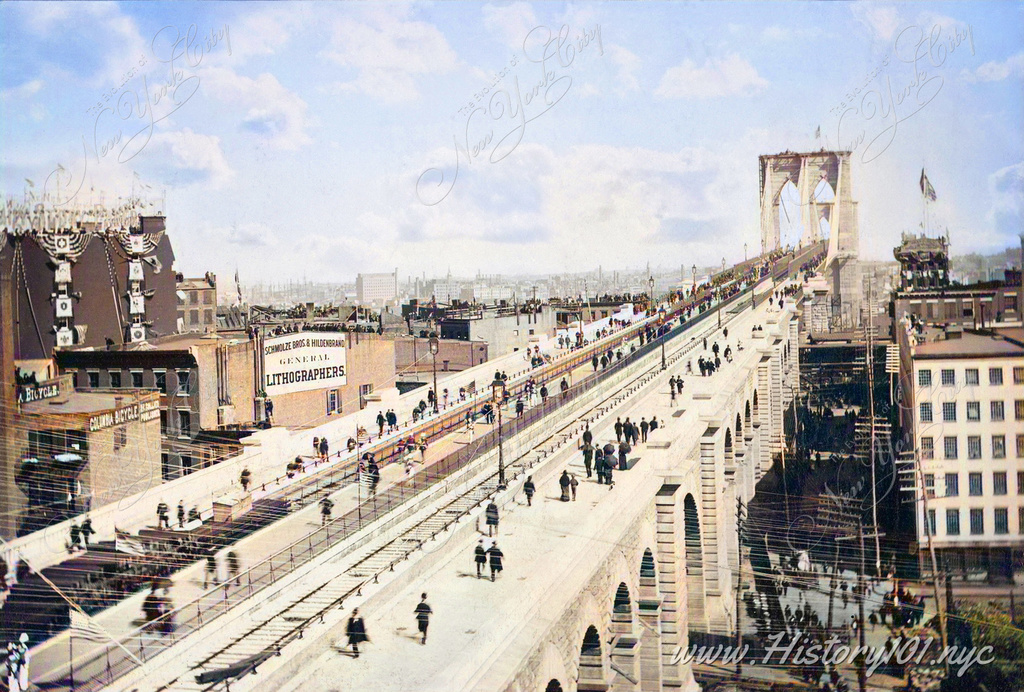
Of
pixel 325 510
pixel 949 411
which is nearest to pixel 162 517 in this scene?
pixel 325 510

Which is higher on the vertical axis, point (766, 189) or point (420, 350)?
point (766, 189)

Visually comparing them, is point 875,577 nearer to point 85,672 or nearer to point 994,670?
point 994,670

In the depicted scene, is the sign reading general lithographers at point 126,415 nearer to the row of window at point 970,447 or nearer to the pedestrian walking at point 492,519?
the pedestrian walking at point 492,519

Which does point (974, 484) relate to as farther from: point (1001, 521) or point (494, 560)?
point (494, 560)

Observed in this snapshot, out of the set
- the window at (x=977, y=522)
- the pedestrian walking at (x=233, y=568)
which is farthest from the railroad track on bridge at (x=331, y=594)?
the window at (x=977, y=522)

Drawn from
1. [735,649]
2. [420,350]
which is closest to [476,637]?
[735,649]

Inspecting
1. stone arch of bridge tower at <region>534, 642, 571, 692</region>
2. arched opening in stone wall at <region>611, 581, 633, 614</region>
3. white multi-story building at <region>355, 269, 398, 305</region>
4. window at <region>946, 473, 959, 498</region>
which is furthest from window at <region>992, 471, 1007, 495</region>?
white multi-story building at <region>355, 269, 398, 305</region>
